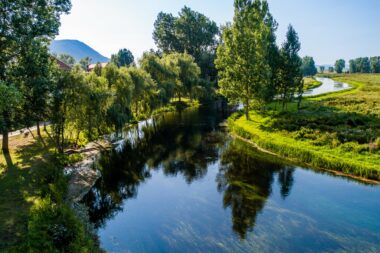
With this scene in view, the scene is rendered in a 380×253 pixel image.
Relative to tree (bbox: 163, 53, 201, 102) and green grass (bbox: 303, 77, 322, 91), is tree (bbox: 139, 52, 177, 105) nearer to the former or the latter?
tree (bbox: 163, 53, 201, 102)

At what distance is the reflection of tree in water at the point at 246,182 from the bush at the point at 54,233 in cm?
938

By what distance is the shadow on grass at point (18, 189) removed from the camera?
15.6 metres

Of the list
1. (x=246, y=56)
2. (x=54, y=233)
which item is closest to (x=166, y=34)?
(x=246, y=56)

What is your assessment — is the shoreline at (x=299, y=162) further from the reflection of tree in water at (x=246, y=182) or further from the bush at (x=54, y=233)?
the bush at (x=54, y=233)

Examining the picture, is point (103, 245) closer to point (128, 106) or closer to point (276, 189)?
point (276, 189)

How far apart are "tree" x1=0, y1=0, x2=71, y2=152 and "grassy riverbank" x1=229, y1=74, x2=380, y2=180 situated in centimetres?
2655

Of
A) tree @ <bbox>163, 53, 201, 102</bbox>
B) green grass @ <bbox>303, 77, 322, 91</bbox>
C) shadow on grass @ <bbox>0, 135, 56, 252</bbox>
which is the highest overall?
tree @ <bbox>163, 53, 201, 102</bbox>

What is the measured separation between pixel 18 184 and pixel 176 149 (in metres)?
18.8

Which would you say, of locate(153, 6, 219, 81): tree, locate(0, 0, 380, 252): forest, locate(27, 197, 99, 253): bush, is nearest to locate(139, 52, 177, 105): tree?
locate(0, 0, 380, 252): forest

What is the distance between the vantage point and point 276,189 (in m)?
24.3

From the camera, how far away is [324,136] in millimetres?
32562

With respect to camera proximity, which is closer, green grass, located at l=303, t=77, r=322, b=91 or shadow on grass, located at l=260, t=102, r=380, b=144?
shadow on grass, located at l=260, t=102, r=380, b=144

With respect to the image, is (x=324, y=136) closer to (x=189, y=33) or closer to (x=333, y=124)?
(x=333, y=124)

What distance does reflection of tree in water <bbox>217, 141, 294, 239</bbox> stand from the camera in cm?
2011
